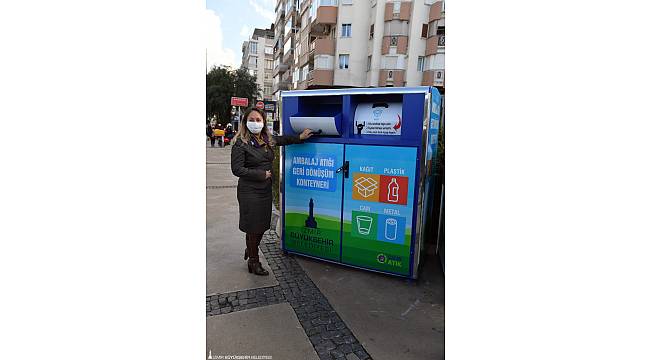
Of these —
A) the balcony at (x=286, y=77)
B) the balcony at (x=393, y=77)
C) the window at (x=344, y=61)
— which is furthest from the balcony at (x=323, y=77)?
the balcony at (x=286, y=77)

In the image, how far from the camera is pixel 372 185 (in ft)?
9.36

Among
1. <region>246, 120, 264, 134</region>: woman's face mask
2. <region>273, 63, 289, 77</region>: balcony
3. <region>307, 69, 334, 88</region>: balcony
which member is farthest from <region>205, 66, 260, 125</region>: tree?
<region>273, 63, 289, 77</region>: balcony

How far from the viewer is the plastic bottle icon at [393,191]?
2758 mm

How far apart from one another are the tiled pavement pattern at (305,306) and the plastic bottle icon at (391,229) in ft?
2.66

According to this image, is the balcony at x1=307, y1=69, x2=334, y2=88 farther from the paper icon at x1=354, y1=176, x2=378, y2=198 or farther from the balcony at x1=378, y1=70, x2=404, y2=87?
the paper icon at x1=354, y1=176, x2=378, y2=198

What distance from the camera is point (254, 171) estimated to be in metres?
2.61

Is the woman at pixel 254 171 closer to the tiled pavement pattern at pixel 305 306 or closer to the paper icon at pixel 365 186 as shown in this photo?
the tiled pavement pattern at pixel 305 306

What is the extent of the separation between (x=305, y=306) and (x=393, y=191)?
1233 mm

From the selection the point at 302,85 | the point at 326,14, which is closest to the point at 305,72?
the point at 302,85

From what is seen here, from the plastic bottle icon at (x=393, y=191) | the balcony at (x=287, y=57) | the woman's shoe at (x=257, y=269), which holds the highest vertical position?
the balcony at (x=287, y=57)

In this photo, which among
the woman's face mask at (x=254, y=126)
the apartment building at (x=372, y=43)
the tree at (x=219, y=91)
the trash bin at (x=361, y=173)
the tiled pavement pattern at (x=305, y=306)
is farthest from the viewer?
the apartment building at (x=372, y=43)

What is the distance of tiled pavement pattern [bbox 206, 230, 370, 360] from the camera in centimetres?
198

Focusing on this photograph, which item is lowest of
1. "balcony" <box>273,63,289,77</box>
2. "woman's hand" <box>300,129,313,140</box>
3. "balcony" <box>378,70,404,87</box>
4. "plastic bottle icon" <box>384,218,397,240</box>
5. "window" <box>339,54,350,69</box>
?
"plastic bottle icon" <box>384,218,397,240</box>

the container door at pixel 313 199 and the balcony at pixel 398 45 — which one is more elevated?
the balcony at pixel 398 45
